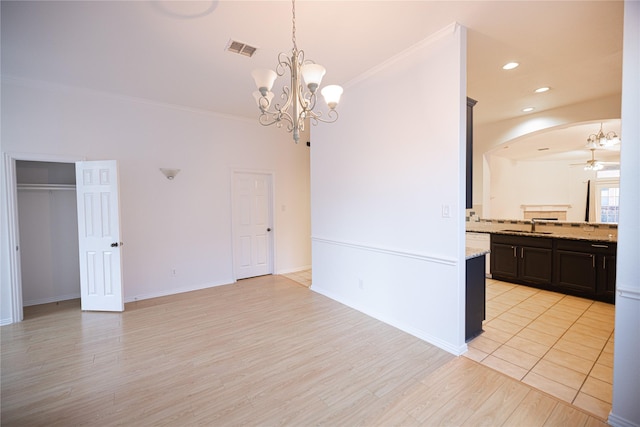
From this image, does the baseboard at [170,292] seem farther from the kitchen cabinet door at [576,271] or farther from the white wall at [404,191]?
the kitchen cabinet door at [576,271]

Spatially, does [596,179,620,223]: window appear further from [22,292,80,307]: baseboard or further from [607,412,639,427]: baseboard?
[22,292,80,307]: baseboard

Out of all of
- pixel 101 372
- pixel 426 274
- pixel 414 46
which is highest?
pixel 414 46

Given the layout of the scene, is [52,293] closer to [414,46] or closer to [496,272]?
[414,46]

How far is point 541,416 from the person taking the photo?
6.16 feet

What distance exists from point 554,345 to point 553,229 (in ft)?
9.37

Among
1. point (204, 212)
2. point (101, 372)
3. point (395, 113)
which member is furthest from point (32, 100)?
point (395, 113)

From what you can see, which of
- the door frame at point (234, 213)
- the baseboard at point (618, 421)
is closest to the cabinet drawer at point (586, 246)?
the baseboard at point (618, 421)

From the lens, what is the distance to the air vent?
280 cm

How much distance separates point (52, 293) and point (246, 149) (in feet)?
12.3

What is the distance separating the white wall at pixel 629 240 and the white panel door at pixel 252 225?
489cm

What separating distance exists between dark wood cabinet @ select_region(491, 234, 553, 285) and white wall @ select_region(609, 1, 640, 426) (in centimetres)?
307

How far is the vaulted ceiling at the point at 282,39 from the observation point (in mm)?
2299

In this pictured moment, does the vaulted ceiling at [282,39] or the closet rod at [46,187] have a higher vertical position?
the vaulted ceiling at [282,39]

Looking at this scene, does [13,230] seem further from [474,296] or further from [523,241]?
→ [523,241]
